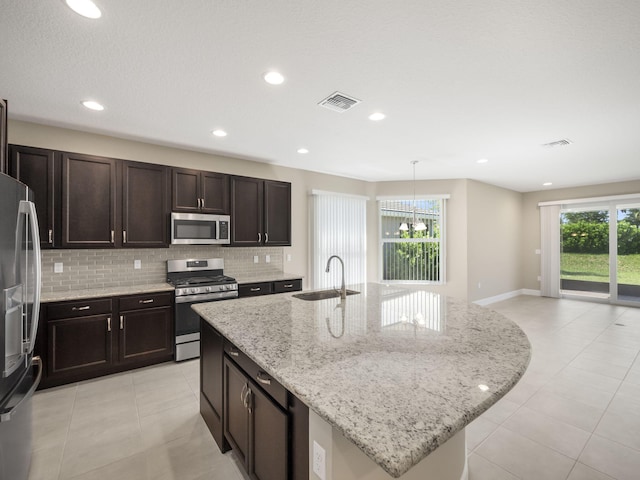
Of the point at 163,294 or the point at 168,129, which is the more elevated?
the point at 168,129

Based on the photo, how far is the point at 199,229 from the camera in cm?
374

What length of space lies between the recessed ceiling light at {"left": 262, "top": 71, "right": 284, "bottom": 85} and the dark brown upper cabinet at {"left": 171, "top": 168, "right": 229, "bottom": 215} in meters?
1.90

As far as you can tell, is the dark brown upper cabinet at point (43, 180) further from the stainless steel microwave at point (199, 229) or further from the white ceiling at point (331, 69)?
the stainless steel microwave at point (199, 229)

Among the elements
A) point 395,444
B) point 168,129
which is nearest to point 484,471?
point 395,444

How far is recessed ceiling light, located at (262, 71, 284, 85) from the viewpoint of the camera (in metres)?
2.19

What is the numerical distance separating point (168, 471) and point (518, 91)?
12.4 ft

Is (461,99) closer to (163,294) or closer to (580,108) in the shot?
(580,108)

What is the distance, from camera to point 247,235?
4156mm

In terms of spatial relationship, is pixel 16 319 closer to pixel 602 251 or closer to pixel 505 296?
pixel 505 296

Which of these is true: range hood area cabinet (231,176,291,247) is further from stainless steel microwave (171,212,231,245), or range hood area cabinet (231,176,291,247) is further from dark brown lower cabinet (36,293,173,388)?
dark brown lower cabinet (36,293,173,388)

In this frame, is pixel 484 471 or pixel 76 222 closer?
pixel 484 471

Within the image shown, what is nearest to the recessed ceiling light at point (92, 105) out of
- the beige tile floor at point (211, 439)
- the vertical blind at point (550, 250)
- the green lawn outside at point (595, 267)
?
the beige tile floor at point (211, 439)

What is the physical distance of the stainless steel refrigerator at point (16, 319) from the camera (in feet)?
4.56

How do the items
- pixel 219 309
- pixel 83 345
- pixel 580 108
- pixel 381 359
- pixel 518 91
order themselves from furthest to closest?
pixel 83 345, pixel 580 108, pixel 518 91, pixel 219 309, pixel 381 359
